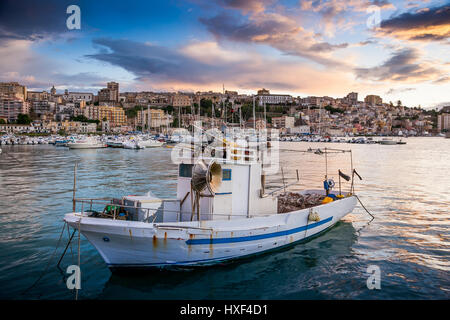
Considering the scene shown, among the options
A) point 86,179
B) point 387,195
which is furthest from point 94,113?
point 387,195

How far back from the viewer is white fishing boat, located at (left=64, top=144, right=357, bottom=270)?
7.05m

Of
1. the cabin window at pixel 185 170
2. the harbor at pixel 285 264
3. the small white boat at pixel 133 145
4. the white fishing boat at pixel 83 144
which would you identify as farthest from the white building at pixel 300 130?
the cabin window at pixel 185 170

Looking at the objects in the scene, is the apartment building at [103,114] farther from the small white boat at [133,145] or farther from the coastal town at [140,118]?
the small white boat at [133,145]

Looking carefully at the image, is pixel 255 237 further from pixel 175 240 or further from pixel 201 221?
pixel 175 240

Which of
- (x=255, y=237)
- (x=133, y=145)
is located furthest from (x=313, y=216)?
(x=133, y=145)

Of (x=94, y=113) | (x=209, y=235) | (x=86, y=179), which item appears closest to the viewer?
(x=209, y=235)

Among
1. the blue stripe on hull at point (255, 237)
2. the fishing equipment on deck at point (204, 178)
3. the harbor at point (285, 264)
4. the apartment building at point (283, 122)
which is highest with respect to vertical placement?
the apartment building at point (283, 122)

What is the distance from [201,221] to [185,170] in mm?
1632

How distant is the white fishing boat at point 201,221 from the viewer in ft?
23.1

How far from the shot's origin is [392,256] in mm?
9289

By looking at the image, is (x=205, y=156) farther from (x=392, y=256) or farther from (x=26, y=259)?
(x=392, y=256)

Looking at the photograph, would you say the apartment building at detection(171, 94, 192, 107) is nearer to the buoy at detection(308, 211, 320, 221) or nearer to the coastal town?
the coastal town

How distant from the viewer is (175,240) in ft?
23.4
